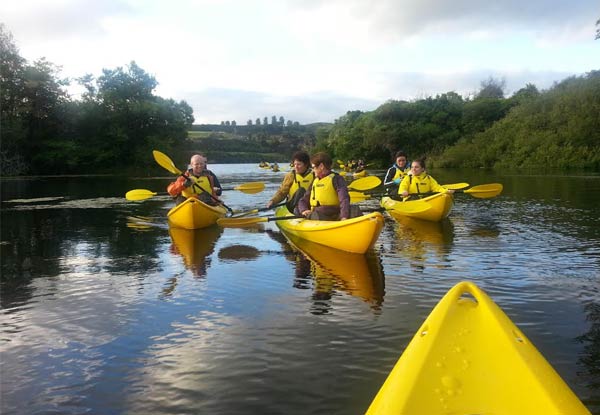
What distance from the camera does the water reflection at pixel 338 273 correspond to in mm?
5172

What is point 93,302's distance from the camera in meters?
5.08

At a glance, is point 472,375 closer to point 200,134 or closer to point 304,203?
point 304,203

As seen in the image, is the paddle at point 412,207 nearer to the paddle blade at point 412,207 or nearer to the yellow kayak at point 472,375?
the paddle blade at point 412,207

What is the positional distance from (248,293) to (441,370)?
316 cm

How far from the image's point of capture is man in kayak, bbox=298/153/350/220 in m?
7.52

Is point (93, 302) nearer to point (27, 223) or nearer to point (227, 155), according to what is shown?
point (27, 223)

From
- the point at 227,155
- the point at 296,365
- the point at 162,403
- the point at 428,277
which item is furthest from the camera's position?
the point at 227,155

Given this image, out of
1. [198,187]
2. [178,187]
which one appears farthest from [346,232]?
[198,187]

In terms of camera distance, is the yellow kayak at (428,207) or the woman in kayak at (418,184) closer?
the yellow kayak at (428,207)

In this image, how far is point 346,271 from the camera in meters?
6.27

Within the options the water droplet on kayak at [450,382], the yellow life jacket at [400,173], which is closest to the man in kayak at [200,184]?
the yellow life jacket at [400,173]

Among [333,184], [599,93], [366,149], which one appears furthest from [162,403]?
[366,149]

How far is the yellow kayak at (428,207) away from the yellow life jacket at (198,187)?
386cm

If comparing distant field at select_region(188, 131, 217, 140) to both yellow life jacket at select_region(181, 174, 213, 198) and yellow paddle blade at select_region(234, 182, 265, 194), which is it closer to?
yellow paddle blade at select_region(234, 182, 265, 194)
